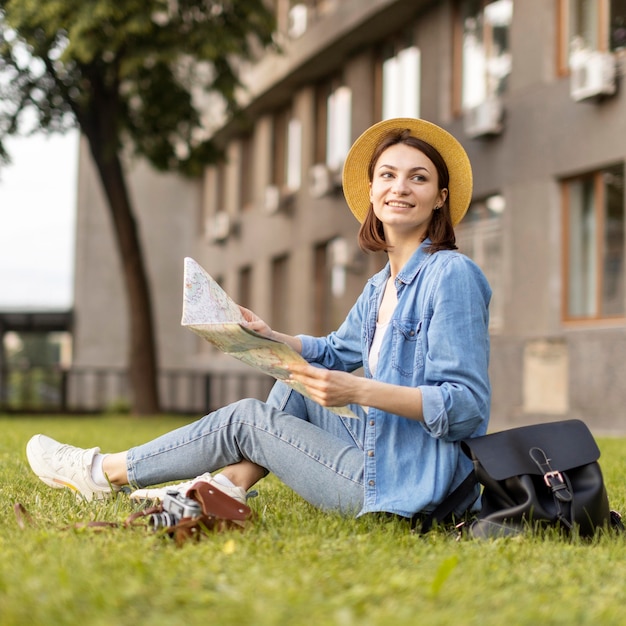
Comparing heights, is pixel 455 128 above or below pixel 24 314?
above

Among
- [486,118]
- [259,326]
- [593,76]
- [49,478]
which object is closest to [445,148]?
[259,326]

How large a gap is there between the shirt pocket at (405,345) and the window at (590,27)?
9.35 metres

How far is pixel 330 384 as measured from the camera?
3.52 meters

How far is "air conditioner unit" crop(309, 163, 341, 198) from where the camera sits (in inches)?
736

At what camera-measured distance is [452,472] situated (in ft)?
12.7

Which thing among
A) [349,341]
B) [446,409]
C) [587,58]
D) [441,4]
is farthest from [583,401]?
[446,409]

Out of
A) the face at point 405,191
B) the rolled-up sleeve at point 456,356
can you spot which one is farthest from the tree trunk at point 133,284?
the rolled-up sleeve at point 456,356

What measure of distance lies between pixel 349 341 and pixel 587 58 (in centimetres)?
930

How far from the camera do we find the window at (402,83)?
54.5 ft

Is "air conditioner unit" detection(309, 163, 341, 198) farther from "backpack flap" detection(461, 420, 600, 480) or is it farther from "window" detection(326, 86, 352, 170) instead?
"backpack flap" detection(461, 420, 600, 480)

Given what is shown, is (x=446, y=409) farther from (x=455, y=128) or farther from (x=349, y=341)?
(x=455, y=128)

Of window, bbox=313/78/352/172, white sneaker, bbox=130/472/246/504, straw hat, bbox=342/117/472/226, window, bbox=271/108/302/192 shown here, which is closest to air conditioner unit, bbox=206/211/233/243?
window, bbox=271/108/302/192

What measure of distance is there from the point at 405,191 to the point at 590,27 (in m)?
9.69

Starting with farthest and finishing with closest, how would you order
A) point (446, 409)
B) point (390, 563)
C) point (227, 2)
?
point (227, 2)
point (446, 409)
point (390, 563)
